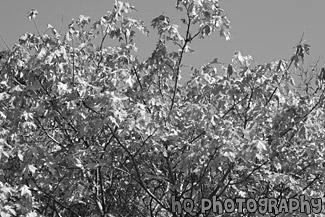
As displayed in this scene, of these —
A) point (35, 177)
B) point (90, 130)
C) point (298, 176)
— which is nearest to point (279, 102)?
point (298, 176)

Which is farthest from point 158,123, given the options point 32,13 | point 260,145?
point 32,13

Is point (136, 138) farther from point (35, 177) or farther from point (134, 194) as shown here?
point (134, 194)

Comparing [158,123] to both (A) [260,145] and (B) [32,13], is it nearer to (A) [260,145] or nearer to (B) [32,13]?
(A) [260,145]

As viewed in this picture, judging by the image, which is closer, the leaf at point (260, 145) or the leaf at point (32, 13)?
the leaf at point (260, 145)

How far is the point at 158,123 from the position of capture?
772cm

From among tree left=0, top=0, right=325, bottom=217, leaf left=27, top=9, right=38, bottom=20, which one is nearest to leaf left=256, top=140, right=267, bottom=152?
tree left=0, top=0, right=325, bottom=217

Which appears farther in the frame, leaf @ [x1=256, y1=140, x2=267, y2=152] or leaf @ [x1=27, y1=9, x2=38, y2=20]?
leaf @ [x1=27, y1=9, x2=38, y2=20]

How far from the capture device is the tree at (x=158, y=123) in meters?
7.30

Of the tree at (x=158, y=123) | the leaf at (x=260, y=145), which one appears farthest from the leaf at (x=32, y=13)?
the leaf at (x=260, y=145)

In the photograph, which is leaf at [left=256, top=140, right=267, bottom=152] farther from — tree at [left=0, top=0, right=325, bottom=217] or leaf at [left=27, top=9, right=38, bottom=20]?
leaf at [left=27, top=9, right=38, bottom=20]

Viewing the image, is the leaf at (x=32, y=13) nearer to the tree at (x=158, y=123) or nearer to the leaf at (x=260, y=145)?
the tree at (x=158, y=123)

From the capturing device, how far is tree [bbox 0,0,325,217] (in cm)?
730

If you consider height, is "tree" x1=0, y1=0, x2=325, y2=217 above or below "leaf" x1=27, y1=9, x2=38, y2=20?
below

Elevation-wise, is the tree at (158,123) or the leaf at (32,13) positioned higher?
the leaf at (32,13)
